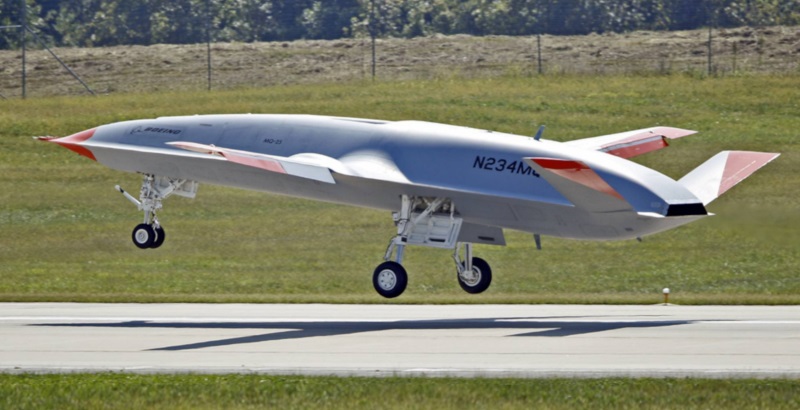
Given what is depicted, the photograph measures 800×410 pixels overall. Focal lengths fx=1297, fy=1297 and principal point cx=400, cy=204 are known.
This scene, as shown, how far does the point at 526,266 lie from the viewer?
37.2 meters

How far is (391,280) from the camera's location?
25375 millimetres

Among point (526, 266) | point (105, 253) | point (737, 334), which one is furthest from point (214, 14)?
point (737, 334)

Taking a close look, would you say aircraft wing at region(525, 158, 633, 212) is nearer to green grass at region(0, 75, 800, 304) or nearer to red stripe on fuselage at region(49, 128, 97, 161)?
green grass at region(0, 75, 800, 304)

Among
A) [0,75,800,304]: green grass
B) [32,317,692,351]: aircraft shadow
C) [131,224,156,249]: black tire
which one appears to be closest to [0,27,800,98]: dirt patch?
[0,75,800,304]: green grass

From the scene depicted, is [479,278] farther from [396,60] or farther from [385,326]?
[396,60]

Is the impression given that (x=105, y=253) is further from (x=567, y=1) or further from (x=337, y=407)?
(x=567, y=1)

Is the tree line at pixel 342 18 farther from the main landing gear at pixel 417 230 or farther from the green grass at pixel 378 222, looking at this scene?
the main landing gear at pixel 417 230

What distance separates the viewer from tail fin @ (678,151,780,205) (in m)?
23.0

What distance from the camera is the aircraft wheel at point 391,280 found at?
2534 centimetres

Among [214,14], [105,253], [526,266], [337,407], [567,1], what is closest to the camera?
[337,407]

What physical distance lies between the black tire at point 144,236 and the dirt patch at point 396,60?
117ft

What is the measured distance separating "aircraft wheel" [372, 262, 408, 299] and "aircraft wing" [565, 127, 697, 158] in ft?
15.5

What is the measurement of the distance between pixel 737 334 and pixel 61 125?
130 feet

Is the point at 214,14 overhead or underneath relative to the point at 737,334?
overhead
